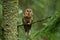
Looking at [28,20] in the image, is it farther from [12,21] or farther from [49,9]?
[49,9]

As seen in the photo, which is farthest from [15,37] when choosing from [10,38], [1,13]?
[1,13]

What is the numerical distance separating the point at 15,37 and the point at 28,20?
30.9 inches

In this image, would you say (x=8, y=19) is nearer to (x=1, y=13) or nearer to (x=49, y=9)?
(x=1, y=13)

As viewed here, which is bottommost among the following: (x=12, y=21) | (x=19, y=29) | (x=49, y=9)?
(x=49, y=9)

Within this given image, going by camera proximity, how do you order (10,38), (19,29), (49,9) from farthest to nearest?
1. (49,9)
2. (19,29)
3. (10,38)

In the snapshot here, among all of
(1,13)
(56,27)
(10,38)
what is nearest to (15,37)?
(10,38)

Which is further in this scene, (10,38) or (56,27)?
(56,27)

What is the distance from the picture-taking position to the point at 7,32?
5199mm

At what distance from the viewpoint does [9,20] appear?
520cm

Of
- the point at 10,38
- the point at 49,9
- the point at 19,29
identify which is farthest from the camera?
the point at 49,9

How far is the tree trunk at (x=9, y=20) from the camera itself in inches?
204

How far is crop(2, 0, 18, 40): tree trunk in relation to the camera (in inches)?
204

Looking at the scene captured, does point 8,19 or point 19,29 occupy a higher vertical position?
point 8,19

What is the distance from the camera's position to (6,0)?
520 cm
